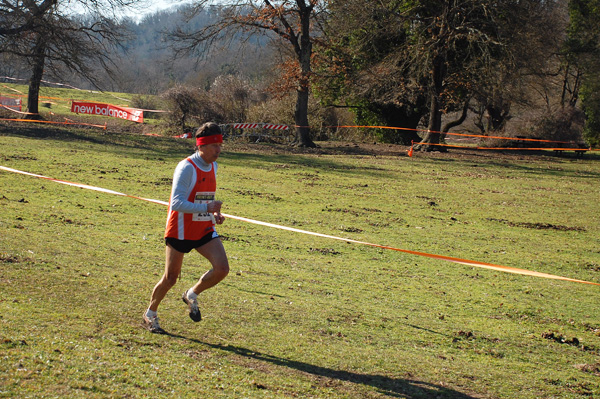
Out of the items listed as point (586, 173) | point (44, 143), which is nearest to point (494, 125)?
point (586, 173)

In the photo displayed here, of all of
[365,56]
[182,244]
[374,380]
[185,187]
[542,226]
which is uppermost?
[365,56]

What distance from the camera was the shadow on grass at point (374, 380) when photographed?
15.4 feet

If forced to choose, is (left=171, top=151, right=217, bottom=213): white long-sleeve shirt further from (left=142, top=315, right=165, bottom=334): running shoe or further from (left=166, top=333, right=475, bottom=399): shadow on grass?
(left=166, top=333, right=475, bottom=399): shadow on grass

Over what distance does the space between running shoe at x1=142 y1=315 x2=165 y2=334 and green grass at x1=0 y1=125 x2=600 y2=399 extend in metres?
0.12

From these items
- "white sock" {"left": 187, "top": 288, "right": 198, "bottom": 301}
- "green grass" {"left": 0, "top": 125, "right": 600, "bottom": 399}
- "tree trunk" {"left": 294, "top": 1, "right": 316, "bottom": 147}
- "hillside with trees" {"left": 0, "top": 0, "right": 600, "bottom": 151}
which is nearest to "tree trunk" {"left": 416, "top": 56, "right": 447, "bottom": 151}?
"hillside with trees" {"left": 0, "top": 0, "right": 600, "bottom": 151}

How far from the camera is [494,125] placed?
43406mm

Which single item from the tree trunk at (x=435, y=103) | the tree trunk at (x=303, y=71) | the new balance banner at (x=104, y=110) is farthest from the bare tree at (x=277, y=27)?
the new balance banner at (x=104, y=110)

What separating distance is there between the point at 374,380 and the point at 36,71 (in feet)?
99.3

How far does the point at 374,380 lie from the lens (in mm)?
4875

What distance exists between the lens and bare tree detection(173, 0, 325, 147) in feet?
100

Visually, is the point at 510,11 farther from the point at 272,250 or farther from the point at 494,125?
the point at 272,250

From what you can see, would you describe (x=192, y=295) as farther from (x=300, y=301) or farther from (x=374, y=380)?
(x=374, y=380)

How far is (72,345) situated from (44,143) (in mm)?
19726

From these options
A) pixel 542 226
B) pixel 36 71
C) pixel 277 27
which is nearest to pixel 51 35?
pixel 36 71
